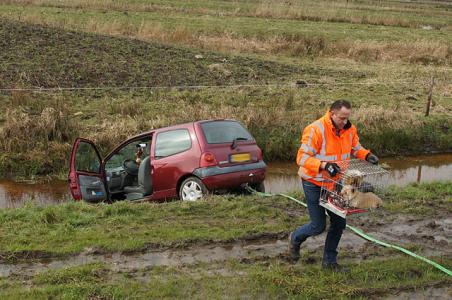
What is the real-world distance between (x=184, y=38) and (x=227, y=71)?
8.65 meters

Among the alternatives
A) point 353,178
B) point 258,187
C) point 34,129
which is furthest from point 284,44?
point 353,178

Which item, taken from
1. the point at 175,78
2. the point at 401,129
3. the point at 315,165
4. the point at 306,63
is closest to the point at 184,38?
the point at 306,63

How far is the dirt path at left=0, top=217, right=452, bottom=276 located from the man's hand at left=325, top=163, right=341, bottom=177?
5.62 feet

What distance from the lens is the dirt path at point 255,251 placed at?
7.16m

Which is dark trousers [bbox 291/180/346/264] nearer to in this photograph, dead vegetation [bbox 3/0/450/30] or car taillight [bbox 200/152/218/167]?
car taillight [bbox 200/152/218/167]

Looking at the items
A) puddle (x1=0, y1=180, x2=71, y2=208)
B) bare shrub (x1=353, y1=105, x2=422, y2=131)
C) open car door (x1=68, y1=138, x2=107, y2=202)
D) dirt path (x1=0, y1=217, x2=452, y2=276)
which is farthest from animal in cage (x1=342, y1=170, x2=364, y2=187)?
bare shrub (x1=353, y1=105, x2=422, y2=131)

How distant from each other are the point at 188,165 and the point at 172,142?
75 centimetres

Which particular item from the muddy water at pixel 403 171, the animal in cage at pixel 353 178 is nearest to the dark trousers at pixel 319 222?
the animal in cage at pixel 353 178

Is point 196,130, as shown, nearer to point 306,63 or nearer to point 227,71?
point 227,71

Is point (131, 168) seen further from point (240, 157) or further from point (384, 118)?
point (384, 118)

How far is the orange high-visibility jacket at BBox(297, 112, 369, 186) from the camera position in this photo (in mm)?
6438

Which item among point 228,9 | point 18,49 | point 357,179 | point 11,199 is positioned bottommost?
point 11,199

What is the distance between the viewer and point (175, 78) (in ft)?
68.5

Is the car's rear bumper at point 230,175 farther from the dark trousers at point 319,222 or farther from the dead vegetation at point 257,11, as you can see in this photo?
the dead vegetation at point 257,11
